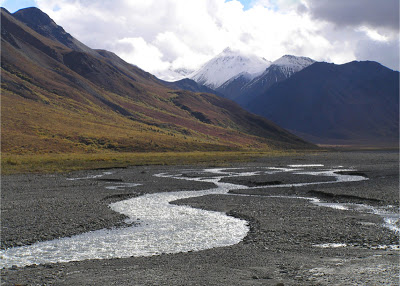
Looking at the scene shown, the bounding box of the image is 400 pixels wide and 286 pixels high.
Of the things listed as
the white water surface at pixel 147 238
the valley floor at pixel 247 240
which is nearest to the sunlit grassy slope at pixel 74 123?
the valley floor at pixel 247 240

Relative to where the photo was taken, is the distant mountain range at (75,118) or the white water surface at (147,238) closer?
the white water surface at (147,238)

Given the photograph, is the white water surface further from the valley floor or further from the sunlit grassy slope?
the sunlit grassy slope

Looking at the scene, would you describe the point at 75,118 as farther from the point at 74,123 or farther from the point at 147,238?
the point at 147,238

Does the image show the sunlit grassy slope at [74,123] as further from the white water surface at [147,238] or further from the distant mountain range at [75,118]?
the white water surface at [147,238]

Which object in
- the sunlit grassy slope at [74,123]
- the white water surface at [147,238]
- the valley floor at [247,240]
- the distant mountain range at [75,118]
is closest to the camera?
the valley floor at [247,240]

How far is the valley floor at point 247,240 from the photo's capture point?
519 inches

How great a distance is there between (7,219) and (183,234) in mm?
10612

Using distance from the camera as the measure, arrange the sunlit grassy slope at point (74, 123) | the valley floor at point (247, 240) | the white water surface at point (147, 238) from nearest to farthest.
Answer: the valley floor at point (247, 240), the white water surface at point (147, 238), the sunlit grassy slope at point (74, 123)

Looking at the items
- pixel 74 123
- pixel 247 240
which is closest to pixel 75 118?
pixel 74 123

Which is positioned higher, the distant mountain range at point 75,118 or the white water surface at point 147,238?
the distant mountain range at point 75,118

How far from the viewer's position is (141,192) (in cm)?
3703

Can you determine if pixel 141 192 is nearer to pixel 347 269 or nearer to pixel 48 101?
pixel 347 269

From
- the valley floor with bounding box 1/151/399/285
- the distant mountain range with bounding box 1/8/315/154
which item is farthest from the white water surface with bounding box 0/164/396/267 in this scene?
the distant mountain range with bounding box 1/8/315/154

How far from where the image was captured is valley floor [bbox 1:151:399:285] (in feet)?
43.2
